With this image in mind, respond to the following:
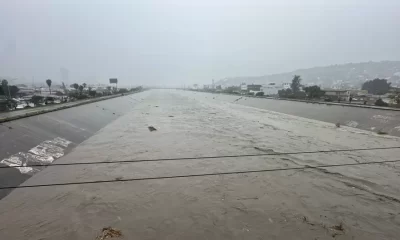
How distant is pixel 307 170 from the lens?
28.9 feet

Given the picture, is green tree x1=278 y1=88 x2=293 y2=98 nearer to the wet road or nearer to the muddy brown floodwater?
the muddy brown floodwater

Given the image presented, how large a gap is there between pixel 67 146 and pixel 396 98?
32516 mm

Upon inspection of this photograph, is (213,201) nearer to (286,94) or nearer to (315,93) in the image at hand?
(315,93)

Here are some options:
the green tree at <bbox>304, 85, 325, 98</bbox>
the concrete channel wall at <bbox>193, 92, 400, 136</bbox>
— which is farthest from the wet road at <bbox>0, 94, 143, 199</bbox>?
the green tree at <bbox>304, 85, 325, 98</bbox>

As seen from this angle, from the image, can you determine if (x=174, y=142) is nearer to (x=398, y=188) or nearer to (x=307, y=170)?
(x=307, y=170)

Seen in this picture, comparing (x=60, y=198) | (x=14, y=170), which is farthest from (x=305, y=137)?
(x=14, y=170)

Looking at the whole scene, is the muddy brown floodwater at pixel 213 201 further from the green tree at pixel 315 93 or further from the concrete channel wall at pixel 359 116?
the green tree at pixel 315 93

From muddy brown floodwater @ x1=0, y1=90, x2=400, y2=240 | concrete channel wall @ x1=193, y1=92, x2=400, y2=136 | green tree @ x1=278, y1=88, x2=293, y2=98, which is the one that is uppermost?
green tree @ x1=278, y1=88, x2=293, y2=98

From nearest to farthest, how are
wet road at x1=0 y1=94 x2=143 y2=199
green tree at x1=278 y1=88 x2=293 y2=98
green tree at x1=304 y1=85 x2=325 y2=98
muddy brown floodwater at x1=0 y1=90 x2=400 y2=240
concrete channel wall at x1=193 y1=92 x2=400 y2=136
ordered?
muddy brown floodwater at x1=0 y1=90 x2=400 y2=240, wet road at x1=0 y1=94 x2=143 y2=199, concrete channel wall at x1=193 y1=92 x2=400 y2=136, green tree at x1=304 y1=85 x2=325 y2=98, green tree at x1=278 y1=88 x2=293 y2=98

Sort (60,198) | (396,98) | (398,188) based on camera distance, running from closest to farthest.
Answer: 1. (60,198)
2. (398,188)
3. (396,98)

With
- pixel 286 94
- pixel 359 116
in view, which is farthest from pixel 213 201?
pixel 286 94

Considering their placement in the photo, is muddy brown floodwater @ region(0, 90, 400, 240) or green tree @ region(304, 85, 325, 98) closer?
muddy brown floodwater @ region(0, 90, 400, 240)

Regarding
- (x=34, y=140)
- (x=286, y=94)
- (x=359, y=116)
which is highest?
(x=286, y=94)

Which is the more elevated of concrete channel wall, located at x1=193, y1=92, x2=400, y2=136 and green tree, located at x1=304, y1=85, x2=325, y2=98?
green tree, located at x1=304, y1=85, x2=325, y2=98
